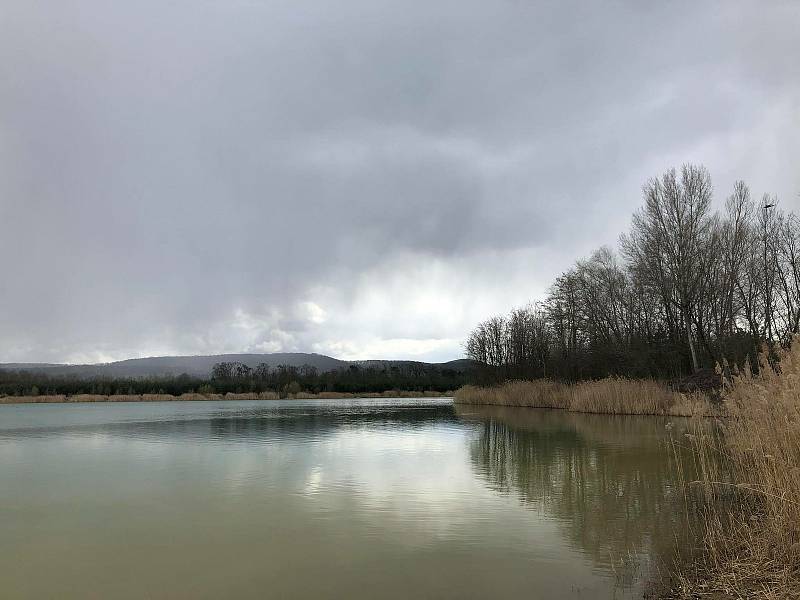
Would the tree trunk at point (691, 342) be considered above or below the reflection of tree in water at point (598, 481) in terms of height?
above

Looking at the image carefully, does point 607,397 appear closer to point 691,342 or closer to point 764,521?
point 691,342

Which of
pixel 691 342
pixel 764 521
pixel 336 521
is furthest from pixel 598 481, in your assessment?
pixel 691 342

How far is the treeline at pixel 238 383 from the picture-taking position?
5538 cm

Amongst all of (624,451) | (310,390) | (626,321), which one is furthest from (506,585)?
(310,390)

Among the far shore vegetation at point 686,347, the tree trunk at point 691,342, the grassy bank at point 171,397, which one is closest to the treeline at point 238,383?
the grassy bank at point 171,397

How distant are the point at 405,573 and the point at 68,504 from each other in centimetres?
539

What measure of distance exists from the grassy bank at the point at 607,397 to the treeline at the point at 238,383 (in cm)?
1699

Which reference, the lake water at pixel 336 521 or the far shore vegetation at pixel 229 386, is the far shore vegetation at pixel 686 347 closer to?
the lake water at pixel 336 521

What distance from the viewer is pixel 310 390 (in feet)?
206

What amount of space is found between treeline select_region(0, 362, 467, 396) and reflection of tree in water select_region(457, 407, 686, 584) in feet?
112

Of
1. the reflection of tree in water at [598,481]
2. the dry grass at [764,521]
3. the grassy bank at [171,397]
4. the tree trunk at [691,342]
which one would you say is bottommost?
the grassy bank at [171,397]

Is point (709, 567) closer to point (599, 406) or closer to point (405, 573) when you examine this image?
point (405, 573)

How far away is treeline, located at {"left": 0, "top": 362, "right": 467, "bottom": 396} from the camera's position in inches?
→ 2180

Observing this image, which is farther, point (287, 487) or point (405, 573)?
point (287, 487)
